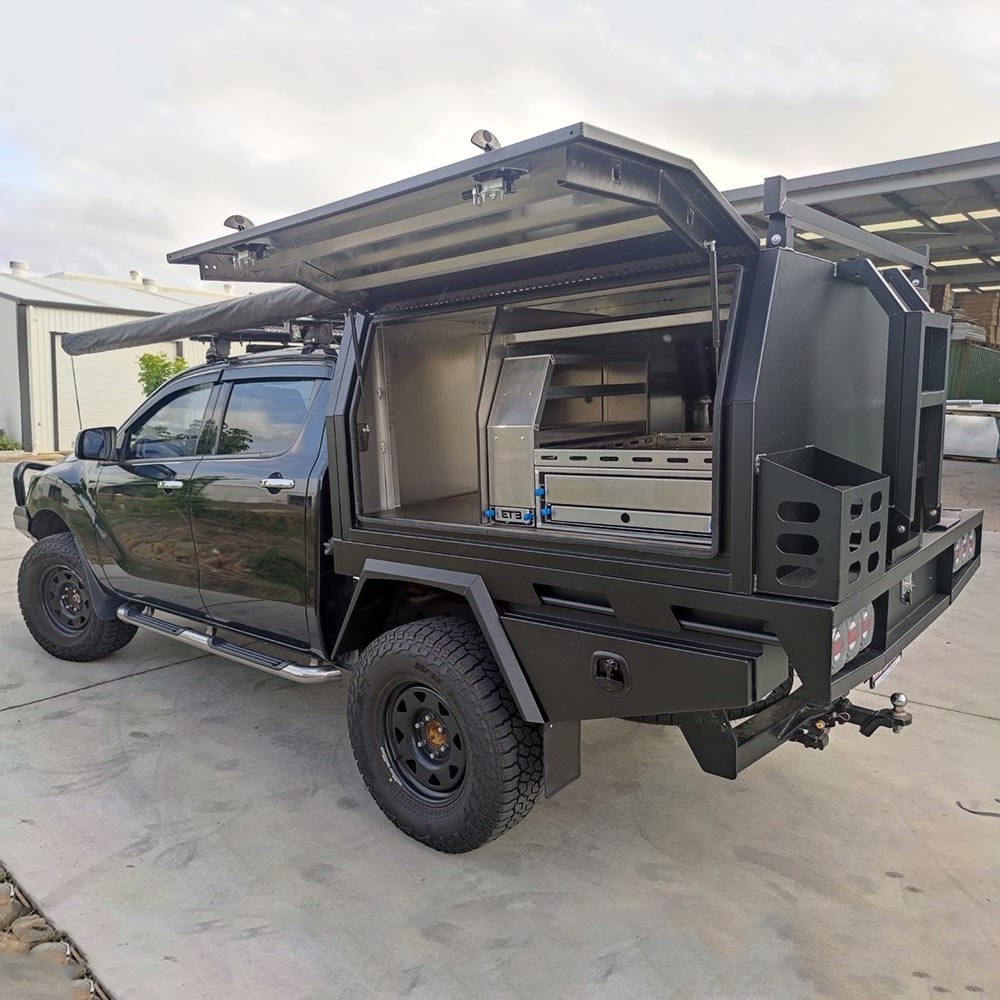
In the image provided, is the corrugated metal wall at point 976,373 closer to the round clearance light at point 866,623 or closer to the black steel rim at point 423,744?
the round clearance light at point 866,623

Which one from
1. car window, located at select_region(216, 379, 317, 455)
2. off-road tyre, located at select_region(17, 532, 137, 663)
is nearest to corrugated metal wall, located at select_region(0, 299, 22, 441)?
off-road tyre, located at select_region(17, 532, 137, 663)

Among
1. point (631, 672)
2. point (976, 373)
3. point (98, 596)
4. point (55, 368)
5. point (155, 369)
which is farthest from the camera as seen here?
point (55, 368)

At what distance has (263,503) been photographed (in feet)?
11.9

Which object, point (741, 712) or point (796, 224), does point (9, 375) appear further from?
point (796, 224)

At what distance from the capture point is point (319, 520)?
3.47 meters

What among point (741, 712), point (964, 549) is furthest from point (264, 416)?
point (964, 549)

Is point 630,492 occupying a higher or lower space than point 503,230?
lower

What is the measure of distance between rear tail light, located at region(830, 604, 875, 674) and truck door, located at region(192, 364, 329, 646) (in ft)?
6.93

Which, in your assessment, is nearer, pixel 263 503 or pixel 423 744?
pixel 423 744

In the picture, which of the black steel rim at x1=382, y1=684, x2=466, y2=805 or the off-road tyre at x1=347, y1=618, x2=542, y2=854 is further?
the black steel rim at x1=382, y1=684, x2=466, y2=805

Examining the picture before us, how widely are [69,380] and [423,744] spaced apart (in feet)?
66.8

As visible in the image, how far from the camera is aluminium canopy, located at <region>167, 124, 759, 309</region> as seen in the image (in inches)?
80.3

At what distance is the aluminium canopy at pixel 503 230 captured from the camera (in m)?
2.04

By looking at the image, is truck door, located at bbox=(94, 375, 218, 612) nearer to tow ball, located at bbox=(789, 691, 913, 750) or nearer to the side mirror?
the side mirror
